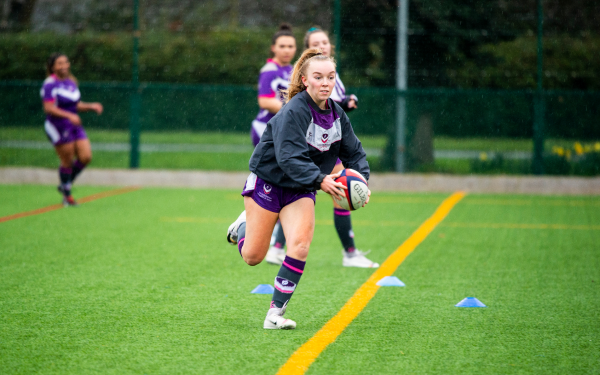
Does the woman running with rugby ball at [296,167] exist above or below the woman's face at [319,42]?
below

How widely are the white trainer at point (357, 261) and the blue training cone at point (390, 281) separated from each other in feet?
2.19

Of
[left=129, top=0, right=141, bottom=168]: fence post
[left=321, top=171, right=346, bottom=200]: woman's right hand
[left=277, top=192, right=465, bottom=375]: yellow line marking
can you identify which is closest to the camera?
[left=277, top=192, right=465, bottom=375]: yellow line marking

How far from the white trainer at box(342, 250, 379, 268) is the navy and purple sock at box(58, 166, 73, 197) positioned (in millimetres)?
5202

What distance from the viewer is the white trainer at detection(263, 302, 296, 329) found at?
14.7ft

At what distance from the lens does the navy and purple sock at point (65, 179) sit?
34.2ft

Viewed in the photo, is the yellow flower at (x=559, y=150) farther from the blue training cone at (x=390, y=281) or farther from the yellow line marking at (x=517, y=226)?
the blue training cone at (x=390, y=281)

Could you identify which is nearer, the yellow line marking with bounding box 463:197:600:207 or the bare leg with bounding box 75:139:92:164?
the bare leg with bounding box 75:139:92:164

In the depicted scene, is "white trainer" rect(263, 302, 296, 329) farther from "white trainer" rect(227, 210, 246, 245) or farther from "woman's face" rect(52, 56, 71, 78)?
"woman's face" rect(52, 56, 71, 78)

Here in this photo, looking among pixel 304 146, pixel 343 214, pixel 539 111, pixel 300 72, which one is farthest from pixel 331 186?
pixel 539 111

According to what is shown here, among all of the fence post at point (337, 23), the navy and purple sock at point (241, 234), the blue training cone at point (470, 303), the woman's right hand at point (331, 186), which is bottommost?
the blue training cone at point (470, 303)

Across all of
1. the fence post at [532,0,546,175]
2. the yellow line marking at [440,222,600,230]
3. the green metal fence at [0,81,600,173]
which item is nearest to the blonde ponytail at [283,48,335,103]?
the yellow line marking at [440,222,600,230]

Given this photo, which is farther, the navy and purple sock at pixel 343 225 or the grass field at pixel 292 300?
the navy and purple sock at pixel 343 225

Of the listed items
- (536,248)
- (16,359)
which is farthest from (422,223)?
(16,359)

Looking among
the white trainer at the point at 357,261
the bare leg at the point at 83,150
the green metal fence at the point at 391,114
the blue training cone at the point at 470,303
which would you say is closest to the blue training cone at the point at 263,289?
the white trainer at the point at 357,261
